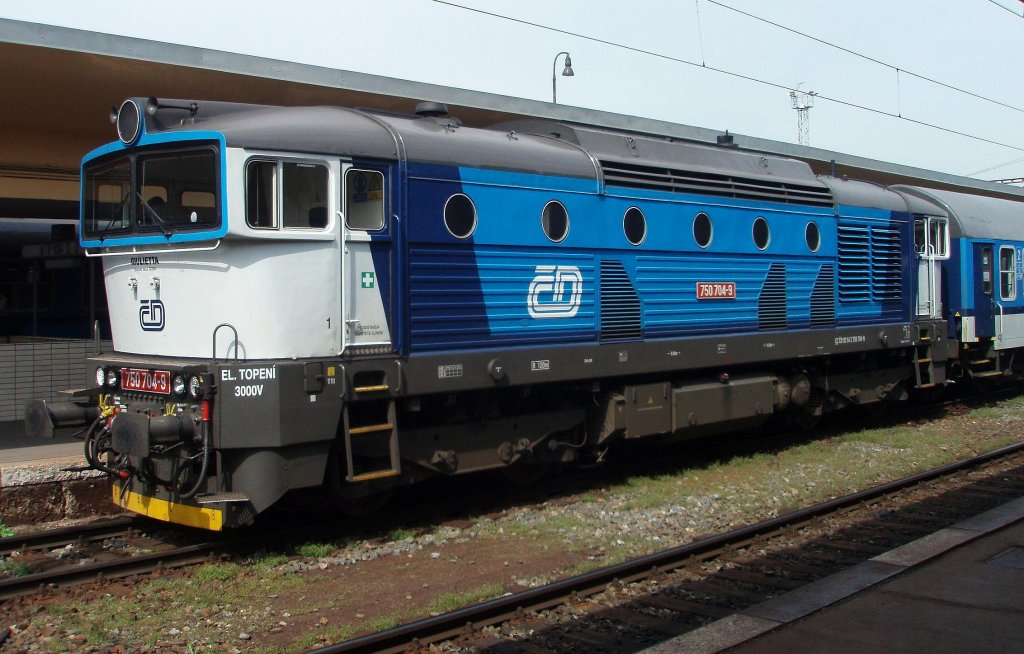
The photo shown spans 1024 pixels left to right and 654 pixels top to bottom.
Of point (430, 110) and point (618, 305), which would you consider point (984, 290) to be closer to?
point (618, 305)

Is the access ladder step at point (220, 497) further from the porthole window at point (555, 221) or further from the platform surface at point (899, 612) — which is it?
the porthole window at point (555, 221)

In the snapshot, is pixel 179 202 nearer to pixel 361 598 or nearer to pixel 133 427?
pixel 133 427

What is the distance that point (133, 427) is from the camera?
24.1 ft

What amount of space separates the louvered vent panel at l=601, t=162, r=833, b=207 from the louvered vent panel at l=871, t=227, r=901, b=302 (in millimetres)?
1582

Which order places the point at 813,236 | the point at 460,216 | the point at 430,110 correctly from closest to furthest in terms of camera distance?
the point at 460,216 < the point at 430,110 < the point at 813,236

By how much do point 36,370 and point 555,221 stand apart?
8.32m

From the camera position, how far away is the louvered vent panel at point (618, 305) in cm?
995

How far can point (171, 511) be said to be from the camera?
7660 millimetres

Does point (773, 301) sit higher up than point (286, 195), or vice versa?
point (286, 195)

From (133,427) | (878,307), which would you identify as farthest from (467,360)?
(878,307)

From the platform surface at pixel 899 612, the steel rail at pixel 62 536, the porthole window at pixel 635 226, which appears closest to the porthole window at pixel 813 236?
the porthole window at pixel 635 226

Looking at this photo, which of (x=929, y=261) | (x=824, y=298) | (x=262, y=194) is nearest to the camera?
(x=262, y=194)

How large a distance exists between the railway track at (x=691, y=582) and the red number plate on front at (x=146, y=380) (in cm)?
300

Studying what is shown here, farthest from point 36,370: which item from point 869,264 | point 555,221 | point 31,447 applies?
point 869,264
